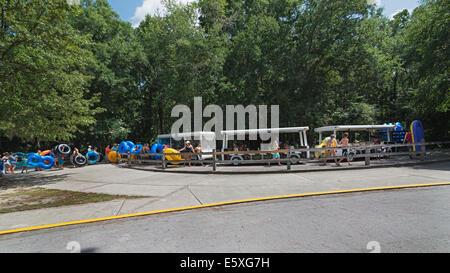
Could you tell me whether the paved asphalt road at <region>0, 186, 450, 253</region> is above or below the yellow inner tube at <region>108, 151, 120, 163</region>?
below

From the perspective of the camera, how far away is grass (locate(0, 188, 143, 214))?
274 inches

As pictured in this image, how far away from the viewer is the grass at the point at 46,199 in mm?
6952

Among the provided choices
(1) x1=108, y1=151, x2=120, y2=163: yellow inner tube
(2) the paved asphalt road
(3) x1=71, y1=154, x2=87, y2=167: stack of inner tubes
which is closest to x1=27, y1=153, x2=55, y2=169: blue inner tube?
(3) x1=71, y1=154, x2=87, y2=167: stack of inner tubes

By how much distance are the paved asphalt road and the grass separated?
2460 millimetres

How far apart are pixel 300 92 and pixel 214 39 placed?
10289mm

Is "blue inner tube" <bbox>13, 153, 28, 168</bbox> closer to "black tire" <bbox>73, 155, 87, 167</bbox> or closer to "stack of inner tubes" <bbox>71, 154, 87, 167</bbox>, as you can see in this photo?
"stack of inner tubes" <bbox>71, 154, 87, 167</bbox>

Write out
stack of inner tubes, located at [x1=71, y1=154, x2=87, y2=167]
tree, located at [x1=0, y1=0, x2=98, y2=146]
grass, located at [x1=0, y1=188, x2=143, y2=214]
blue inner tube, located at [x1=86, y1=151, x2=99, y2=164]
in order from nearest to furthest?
grass, located at [x1=0, y1=188, x2=143, y2=214] → tree, located at [x1=0, y1=0, x2=98, y2=146] → stack of inner tubes, located at [x1=71, y1=154, x2=87, y2=167] → blue inner tube, located at [x1=86, y1=151, x2=99, y2=164]

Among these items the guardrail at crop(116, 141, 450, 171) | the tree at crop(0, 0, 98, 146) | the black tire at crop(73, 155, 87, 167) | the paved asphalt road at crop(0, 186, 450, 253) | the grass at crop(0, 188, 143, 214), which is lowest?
the grass at crop(0, 188, 143, 214)

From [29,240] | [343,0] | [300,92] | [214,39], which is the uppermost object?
[343,0]

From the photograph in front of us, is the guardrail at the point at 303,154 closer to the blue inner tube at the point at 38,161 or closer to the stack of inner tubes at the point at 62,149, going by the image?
the blue inner tube at the point at 38,161
